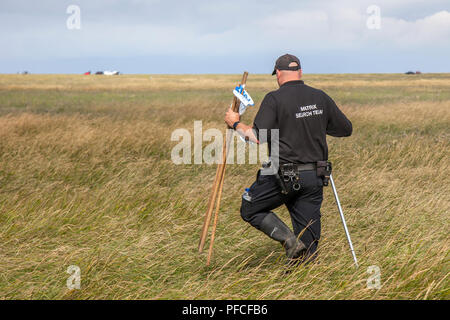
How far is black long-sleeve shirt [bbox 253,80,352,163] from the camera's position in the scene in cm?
412

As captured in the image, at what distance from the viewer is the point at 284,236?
427 centimetres

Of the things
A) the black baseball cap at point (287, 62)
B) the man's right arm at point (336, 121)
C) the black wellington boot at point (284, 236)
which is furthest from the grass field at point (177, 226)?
the black baseball cap at point (287, 62)

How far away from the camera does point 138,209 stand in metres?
6.18

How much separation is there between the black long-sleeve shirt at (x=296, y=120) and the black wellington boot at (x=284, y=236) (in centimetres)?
63

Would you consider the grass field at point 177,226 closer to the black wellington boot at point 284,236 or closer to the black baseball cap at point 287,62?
the black wellington boot at point 284,236

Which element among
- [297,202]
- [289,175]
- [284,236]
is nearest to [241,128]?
[289,175]

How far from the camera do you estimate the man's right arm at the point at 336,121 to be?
431 cm

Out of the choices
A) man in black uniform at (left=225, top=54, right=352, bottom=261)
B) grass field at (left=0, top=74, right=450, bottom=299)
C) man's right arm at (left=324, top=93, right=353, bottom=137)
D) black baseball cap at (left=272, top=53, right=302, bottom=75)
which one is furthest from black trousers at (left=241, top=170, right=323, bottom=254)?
black baseball cap at (left=272, top=53, right=302, bottom=75)

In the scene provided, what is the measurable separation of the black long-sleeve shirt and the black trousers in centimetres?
23

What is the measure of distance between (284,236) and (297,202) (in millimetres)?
365

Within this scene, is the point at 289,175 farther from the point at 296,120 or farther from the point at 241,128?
the point at 241,128
